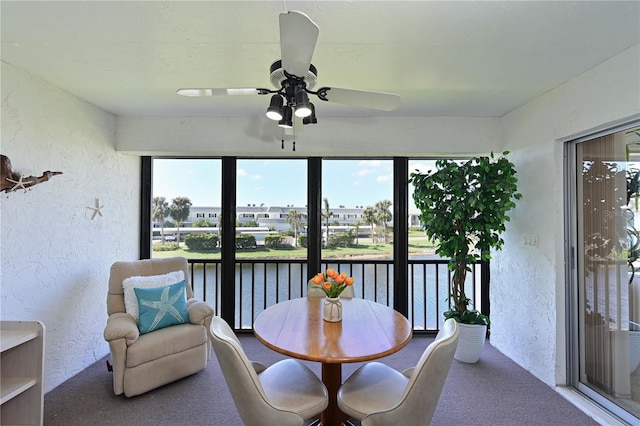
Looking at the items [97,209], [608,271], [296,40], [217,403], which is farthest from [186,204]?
[608,271]

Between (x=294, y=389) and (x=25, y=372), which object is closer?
(x=294, y=389)

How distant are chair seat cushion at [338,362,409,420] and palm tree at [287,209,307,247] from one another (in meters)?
2.01

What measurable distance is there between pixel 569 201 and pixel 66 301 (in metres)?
4.42

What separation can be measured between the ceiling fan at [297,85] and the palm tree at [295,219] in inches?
76.8

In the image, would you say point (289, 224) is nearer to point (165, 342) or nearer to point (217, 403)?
point (165, 342)

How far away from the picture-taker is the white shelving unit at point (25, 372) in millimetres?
1867

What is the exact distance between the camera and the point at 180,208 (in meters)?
3.64

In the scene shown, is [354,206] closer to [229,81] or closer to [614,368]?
[229,81]

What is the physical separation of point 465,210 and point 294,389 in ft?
7.09

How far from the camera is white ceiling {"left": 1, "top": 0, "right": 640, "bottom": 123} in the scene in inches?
60.4

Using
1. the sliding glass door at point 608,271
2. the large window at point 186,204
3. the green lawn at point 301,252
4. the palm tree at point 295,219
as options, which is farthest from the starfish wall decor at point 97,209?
the sliding glass door at point 608,271

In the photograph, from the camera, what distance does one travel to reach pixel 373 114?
3084mm

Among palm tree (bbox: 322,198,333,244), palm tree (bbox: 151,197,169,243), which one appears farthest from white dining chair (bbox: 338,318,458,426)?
palm tree (bbox: 151,197,169,243)

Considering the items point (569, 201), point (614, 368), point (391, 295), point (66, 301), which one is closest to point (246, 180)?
point (66, 301)
